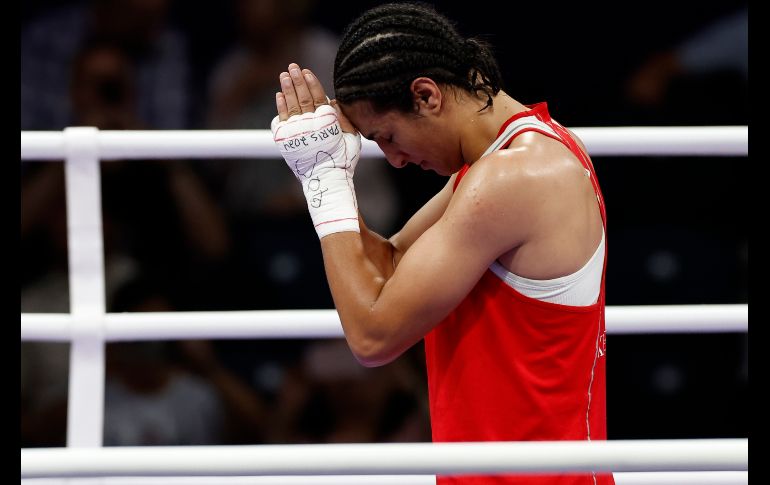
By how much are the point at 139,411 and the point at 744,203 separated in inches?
88.2

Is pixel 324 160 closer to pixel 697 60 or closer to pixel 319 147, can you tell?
pixel 319 147

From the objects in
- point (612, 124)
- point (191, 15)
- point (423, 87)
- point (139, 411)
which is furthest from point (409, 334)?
point (191, 15)

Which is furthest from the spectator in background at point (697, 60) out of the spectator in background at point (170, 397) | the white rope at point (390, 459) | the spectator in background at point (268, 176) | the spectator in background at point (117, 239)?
the white rope at point (390, 459)

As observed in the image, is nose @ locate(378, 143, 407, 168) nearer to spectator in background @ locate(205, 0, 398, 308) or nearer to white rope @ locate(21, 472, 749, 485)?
white rope @ locate(21, 472, 749, 485)

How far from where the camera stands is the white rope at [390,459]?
106 cm

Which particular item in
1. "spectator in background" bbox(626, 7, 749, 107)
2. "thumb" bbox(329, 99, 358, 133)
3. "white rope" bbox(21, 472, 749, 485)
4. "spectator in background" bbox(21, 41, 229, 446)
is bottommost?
"white rope" bbox(21, 472, 749, 485)

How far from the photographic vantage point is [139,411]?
3.11 meters

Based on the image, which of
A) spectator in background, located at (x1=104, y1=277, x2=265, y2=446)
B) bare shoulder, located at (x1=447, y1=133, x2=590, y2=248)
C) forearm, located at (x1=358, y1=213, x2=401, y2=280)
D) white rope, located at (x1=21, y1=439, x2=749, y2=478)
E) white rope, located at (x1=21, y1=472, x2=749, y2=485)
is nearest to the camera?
white rope, located at (x1=21, y1=439, x2=749, y2=478)

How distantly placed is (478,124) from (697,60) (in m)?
2.24

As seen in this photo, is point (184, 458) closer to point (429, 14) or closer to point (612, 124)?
point (429, 14)

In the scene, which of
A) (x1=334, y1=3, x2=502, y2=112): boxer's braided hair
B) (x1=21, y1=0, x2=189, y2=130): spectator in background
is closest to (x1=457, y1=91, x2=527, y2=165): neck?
(x1=334, y1=3, x2=502, y2=112): boxer's braided hair

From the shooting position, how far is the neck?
5.19ft

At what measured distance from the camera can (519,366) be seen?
1.52 m

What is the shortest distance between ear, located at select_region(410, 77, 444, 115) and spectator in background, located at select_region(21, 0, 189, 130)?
7.09 ft
